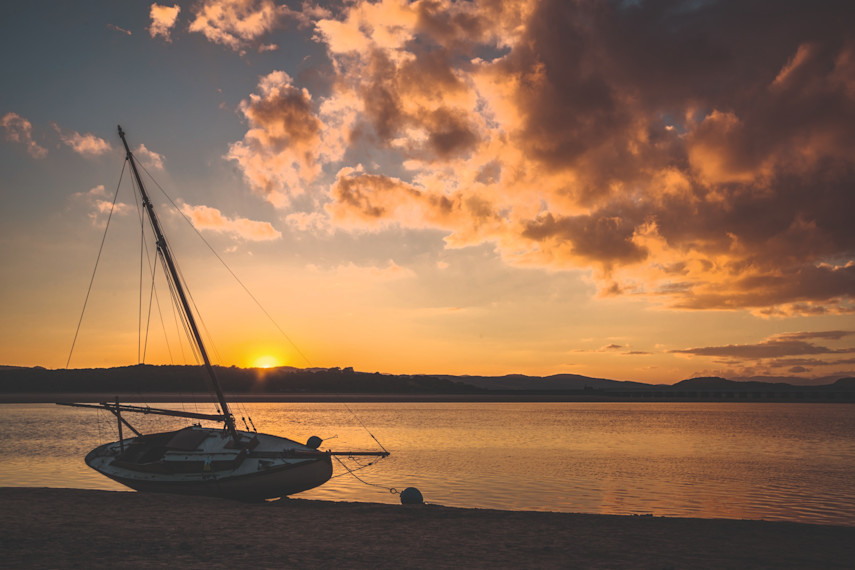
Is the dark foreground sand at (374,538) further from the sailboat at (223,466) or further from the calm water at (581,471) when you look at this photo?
the calm water at (581,471)

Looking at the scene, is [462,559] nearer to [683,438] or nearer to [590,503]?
[590,503]

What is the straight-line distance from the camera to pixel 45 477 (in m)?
31.6

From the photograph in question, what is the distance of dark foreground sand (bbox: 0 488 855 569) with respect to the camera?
1423 centimetres

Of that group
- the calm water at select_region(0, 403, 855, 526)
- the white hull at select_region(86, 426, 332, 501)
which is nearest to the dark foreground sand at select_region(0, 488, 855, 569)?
the white hull at select_region(86, 426, 332, 501)

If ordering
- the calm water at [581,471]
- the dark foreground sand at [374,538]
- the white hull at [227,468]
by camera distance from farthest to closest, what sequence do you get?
the calm water at [581,471], the white hull at [227,468], the dark foreground sand at [374,538]

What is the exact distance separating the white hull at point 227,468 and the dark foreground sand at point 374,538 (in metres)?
2.39

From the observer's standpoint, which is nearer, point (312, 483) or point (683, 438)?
point (312, 483)

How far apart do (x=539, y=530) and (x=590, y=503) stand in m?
9.30

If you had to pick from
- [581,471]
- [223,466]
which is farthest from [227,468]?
[581,471]

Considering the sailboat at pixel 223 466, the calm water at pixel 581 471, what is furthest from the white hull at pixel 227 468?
the calm water at pixel 581 471

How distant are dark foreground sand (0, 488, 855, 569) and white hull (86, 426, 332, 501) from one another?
239 cm

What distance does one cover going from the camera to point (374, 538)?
1691 cm

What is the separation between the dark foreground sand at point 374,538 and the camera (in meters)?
14.2

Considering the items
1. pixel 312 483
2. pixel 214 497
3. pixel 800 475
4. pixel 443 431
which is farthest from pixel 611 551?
pixel 443 431
